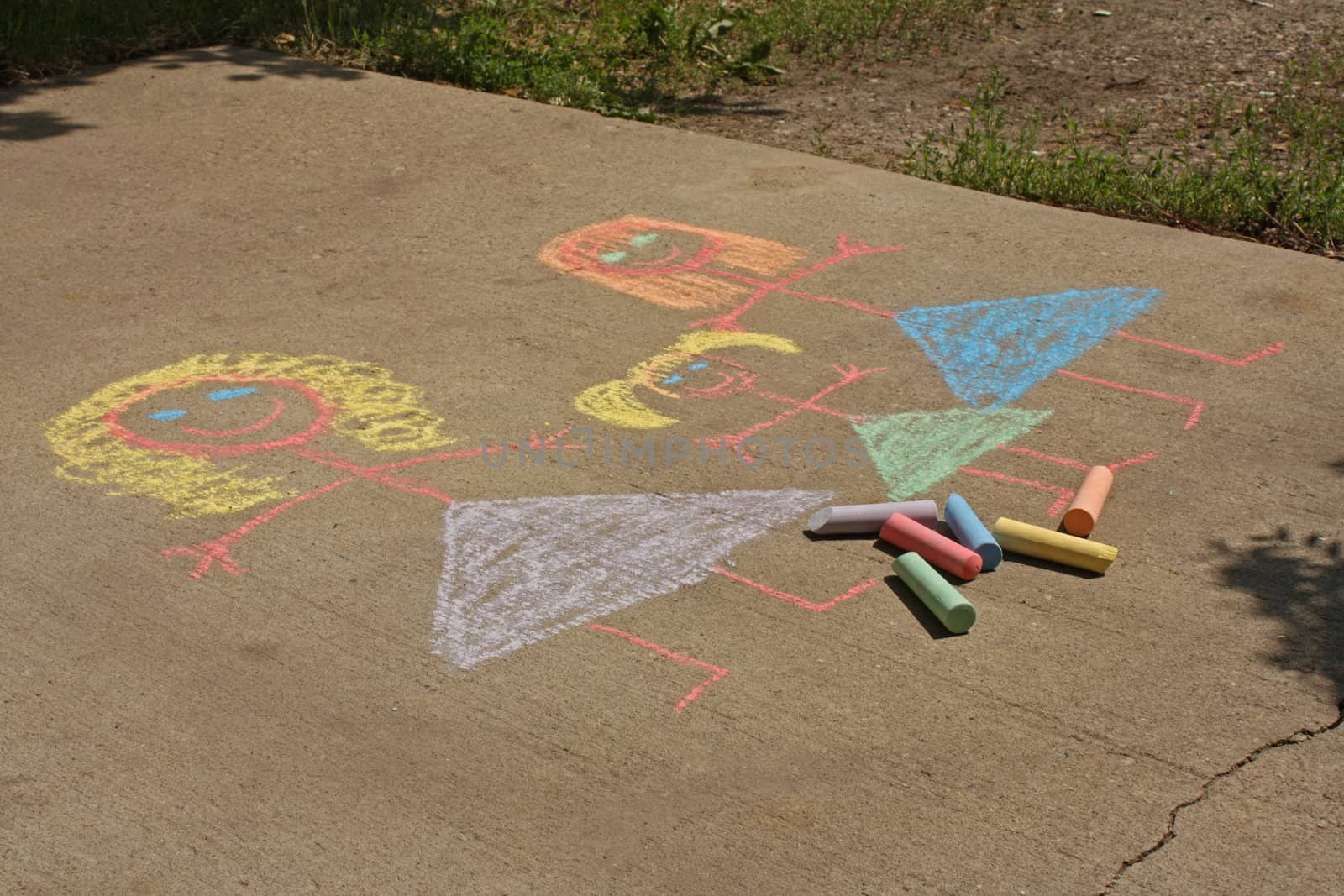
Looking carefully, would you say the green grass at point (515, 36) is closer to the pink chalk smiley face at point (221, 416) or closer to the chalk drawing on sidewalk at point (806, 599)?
the pink chalk smiley face at point (221, 416)

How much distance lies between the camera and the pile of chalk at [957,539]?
3.52 m

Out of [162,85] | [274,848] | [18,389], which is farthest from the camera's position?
[162,85]

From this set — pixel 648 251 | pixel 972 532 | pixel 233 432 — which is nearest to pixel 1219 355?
pixel 972 532

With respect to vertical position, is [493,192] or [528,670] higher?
[493,192]

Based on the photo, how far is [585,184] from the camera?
21.4ft

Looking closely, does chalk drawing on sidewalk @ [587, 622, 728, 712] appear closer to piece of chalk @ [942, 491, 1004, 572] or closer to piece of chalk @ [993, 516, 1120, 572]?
piece of chalk @ [942, 491, 1004, 572]

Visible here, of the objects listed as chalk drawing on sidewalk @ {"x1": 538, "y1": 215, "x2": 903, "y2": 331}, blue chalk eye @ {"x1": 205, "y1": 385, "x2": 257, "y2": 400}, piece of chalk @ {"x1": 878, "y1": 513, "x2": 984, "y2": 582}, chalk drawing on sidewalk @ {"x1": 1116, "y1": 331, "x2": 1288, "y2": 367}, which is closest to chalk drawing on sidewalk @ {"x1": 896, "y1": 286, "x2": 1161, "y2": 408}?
chalk drawing on sidewalk @ {"x1": 1116, "y1": 331, "x2": 1288, "y2": 367}

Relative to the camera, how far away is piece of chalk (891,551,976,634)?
3.43m

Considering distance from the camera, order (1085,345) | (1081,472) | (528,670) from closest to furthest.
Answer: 1. (528,670)
2. (1081,472)
3. (1085,345)

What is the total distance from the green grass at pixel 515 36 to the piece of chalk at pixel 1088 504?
14.0 ft

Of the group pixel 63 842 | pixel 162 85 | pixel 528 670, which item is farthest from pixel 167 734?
pixel 162 85

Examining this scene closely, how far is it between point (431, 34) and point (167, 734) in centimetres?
598

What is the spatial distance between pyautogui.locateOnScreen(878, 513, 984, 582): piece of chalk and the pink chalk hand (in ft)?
5.81

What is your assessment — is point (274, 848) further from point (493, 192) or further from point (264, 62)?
point (264, 62)
